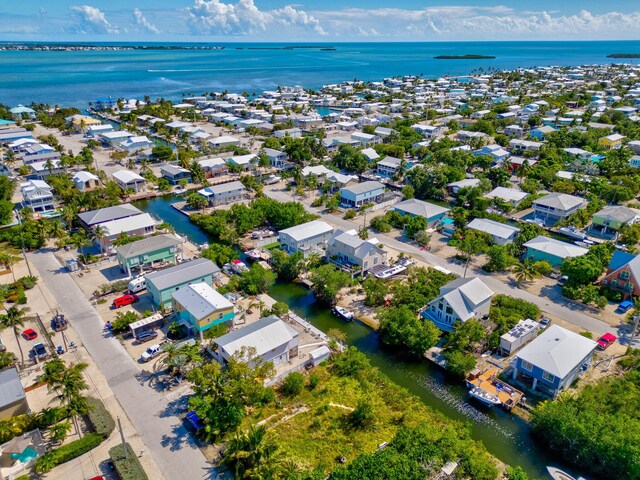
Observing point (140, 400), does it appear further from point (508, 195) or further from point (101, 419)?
point (508, 195)

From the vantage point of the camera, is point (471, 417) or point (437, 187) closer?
point (471, 417)

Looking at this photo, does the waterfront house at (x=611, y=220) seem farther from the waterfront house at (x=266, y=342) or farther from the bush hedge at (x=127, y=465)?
the bush hedge at (x=127, y=465)

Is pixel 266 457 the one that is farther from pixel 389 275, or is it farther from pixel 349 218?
pixel 349 218

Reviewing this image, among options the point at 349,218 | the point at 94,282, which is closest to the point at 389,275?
the point at 349,218

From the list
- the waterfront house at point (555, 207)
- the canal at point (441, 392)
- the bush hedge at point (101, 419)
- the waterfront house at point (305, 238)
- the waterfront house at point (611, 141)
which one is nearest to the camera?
the bush hedge at point (101, 419)

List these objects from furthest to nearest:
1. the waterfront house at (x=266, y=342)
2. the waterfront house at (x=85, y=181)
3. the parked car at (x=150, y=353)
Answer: the waterfront house at (x=85, y=181) < the parked car at (x=150, y=353) < the waterfront house at (x=266, y=342)

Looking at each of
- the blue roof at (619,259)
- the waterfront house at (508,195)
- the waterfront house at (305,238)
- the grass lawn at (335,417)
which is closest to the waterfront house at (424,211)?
the waterfront house at (508,195)

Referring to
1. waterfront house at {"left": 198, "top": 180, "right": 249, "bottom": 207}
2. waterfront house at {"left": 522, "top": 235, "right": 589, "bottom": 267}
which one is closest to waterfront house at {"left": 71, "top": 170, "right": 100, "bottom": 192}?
waterfront house at {"left": 198, "top": 180, "right": 249, "bottom": 207}
